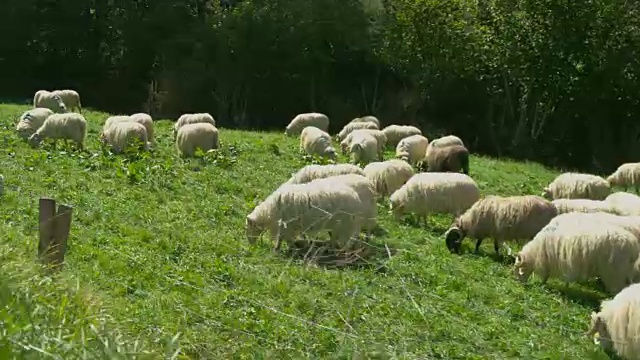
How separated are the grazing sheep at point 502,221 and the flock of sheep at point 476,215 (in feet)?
0.05

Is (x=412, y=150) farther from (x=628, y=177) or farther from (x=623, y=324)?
(x=623, y=324)

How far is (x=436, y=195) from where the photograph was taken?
41.8 feet

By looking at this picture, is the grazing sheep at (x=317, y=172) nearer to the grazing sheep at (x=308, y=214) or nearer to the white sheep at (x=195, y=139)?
the grazing sheep at (x=308, y=214)

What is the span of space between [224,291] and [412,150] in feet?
41.3

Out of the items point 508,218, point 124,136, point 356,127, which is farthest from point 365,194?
point 356,127

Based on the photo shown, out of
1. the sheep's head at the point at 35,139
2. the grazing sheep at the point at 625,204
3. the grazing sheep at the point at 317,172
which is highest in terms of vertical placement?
the grazing sheep at the point at 317,172

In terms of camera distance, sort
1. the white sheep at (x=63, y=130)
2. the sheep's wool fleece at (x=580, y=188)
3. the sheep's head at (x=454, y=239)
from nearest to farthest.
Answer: the sheep's head at (x=454, y=239)
the sheep's wool fleece at (x=580, y=188)
the white sheep at (x=63, y=130)

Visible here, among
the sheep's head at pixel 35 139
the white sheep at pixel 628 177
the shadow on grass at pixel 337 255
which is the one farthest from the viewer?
the white sheep at pixel 628 177

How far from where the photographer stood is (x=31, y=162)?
537 inches

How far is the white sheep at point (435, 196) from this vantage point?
12.8 meters

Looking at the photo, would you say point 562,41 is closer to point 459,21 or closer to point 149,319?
point 459,21

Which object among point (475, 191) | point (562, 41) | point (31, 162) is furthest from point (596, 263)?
point (562, 41)

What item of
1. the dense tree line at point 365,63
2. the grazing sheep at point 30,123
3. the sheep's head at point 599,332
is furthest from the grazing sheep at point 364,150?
the sheep's head at point 599,332

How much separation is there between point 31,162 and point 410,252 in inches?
292
